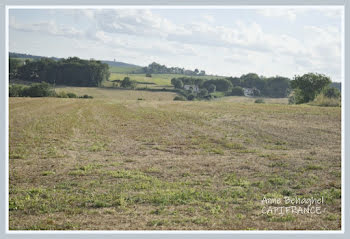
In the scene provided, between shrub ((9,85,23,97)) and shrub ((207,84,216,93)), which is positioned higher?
shrub ((207,84,216,93))

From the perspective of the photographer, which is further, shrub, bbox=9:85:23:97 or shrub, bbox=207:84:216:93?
shrub, bbox=207:84:216:93

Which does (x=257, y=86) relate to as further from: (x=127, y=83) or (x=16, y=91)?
(x=16, y=91)

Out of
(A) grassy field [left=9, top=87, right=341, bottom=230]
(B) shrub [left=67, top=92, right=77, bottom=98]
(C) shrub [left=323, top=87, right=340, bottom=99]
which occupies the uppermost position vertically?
(C) shrub [left=323, top=87, right=340, bottom=99]

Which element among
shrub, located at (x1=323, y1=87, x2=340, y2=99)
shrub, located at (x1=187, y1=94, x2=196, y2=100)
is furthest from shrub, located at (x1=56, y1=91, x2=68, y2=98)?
shrub, located at (x1=323, y1=87, x2=340, y2=99)

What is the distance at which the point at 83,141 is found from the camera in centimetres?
1961

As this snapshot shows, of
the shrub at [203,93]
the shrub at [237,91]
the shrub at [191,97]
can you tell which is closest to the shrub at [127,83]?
the shrub at [191,97]

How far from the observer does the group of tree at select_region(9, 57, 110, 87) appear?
5919 centimetres

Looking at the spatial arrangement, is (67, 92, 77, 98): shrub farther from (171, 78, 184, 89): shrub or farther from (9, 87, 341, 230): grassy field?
(9, 87, 341, 230): grassy field

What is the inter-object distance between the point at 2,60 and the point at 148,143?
12099 mm

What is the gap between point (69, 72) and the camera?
67500 millimetres

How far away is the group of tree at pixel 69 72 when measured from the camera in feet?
194

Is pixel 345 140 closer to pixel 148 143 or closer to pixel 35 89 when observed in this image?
pixel 148 143

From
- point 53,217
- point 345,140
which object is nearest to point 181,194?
point 53,217

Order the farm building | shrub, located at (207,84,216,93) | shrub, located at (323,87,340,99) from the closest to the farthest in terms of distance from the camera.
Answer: shrub, located at (323,87,340,99) → the farm building → shrub, located at (207,84,216,93)
